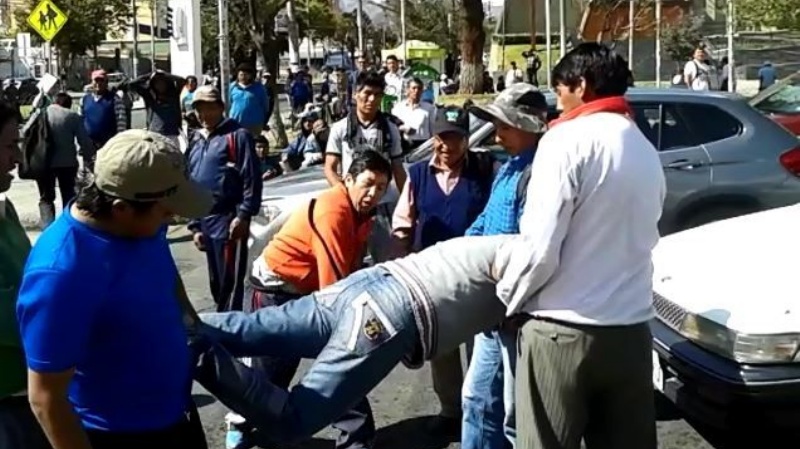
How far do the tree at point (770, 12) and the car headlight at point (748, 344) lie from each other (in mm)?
29599

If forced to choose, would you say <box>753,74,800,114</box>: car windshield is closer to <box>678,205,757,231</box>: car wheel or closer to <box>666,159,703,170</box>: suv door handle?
<box>678,205,757,231</box>: car wheel

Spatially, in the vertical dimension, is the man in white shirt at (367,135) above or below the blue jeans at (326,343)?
above

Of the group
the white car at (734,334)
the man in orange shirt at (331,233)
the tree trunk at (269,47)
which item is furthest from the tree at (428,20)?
the man in orange shirt at (331,233)

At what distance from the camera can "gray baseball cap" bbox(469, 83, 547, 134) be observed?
4.46 metres

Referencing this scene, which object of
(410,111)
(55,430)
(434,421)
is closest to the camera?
(55,430)

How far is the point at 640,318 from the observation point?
11.9 ft

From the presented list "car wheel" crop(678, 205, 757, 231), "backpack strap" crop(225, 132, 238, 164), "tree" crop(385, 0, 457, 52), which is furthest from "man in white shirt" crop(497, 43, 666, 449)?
"tree" crop(385, 0, 457, 52)

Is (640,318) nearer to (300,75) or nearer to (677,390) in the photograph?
(677,390)

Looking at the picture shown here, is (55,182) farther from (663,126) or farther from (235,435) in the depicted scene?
(235,435)

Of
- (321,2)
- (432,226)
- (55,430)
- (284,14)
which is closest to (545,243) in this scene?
(55,430)

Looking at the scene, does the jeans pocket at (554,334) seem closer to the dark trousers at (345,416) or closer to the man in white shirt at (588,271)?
the man in white shirt at (588,271)

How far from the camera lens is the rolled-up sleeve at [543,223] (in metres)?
3.46

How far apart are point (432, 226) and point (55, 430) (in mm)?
2845

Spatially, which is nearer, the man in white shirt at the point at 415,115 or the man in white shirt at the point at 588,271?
the man in white shirt at the point at 588,271
